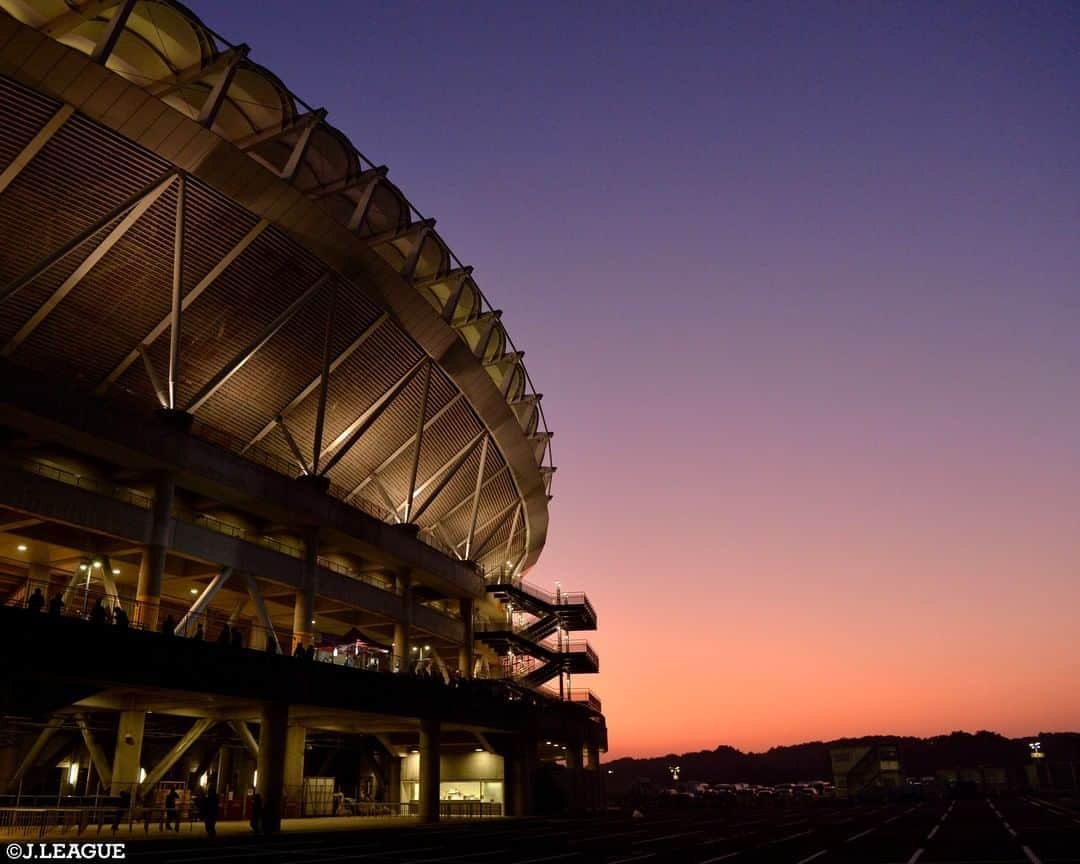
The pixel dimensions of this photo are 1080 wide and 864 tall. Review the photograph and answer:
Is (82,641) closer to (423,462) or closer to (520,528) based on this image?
(423,462)

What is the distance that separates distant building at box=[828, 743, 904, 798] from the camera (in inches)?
3275

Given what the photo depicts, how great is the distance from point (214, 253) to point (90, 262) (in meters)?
4.24

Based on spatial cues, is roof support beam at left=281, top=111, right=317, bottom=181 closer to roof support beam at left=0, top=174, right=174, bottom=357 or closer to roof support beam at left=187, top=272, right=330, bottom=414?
roof support beam at left=0, top=174, right=174, bottom=357

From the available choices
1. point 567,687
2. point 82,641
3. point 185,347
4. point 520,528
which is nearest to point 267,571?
point 185,347

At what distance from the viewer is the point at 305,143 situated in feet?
104

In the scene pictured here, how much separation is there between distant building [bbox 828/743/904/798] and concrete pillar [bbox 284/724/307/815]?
2460 inches

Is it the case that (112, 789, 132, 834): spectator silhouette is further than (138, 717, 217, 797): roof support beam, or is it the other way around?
(138, 717, 217, 797): roof support beam

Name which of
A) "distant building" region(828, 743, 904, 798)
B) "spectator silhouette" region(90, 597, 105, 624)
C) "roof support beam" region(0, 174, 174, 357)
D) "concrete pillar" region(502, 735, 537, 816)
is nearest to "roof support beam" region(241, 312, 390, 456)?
"roof support beam" region(0, 174, 174, 357)

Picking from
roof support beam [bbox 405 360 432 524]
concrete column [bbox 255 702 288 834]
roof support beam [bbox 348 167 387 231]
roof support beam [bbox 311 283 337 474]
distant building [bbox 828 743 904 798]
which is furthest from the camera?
distant building [bbox 828 743 904 798]

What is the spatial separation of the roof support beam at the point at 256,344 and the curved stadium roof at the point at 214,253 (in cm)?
11

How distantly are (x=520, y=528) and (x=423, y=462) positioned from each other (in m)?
19.6

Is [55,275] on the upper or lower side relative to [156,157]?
lower

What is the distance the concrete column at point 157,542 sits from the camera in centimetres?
2989

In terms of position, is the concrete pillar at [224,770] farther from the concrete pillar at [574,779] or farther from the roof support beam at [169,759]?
the concrete pillar at [574,779]
